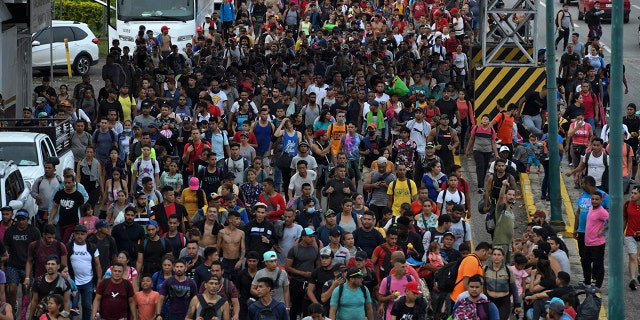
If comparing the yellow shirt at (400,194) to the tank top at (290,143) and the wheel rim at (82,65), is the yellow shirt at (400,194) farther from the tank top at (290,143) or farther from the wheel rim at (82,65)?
the wheel rim at (82,65)

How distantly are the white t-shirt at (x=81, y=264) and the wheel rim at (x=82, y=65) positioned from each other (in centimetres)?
2108

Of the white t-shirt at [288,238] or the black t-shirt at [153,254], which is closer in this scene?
the black t-shirt at [153,254]

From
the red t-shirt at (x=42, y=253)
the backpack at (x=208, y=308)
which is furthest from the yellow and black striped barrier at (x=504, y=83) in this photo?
the backpack at (x=208, y=308)

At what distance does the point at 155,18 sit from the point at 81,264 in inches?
805

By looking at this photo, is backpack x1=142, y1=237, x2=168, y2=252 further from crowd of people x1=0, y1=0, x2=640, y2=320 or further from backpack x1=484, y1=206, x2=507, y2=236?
backpack x1=484, y1=206, x2=507, y2=236

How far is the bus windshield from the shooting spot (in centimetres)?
3744

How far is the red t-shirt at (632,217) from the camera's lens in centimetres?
1914

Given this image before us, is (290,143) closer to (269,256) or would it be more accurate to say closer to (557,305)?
(269,256)

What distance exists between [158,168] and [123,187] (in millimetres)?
959

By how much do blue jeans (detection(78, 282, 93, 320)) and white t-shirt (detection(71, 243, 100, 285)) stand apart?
0.08m

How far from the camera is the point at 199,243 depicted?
59.9ft

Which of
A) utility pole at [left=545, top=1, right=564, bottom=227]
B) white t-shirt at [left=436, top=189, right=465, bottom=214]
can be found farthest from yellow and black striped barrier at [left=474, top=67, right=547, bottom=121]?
white t-shirt at [left=436, top=189, right=465, bottom=214]

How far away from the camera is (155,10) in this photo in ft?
124

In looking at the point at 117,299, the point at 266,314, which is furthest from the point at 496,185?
the point at 117,299
